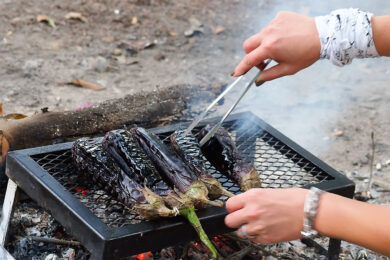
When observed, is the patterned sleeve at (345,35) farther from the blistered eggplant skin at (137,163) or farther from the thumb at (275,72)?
the blistered eggplant skin at (137,163)

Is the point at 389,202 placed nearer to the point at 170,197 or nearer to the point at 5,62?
the point at 170,197

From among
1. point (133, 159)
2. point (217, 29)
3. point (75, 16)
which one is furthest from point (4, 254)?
point (217, 29)

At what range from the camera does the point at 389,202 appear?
4.30m

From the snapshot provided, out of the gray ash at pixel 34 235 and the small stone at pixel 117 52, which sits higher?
the small stone at pixel 117 52

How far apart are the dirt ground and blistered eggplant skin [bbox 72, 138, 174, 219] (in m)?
2.39

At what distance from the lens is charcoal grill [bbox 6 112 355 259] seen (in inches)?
99.1

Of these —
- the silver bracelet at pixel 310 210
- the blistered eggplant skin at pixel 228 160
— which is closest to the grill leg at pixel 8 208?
the blistered eggplant skin at pixel 228 160

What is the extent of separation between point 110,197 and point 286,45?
1253mm

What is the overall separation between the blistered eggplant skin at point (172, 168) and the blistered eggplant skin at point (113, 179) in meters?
0.19

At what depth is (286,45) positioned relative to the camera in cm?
287

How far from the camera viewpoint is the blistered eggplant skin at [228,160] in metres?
2.96

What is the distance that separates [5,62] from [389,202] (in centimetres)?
428

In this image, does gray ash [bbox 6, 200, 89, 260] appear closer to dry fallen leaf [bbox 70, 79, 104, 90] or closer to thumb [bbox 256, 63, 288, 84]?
thumb [bbox 256, 63, 288, 84]

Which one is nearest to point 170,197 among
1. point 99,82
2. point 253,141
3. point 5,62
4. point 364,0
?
point 253,141
